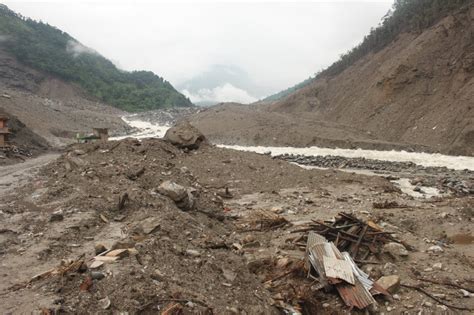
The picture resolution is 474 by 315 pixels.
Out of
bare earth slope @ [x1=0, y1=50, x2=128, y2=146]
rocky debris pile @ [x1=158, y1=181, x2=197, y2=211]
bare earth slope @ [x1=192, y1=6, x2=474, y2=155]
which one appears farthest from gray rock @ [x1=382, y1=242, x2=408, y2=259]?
bare earth slope @ [x1=0, y1=50, x2=128, y2=146]

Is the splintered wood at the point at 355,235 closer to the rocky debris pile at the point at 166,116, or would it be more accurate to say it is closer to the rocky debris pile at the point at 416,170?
the rocky debris pile at the point at 416,170

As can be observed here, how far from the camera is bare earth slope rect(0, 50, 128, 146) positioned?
3247cm

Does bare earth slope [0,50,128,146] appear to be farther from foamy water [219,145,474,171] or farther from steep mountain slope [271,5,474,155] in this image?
steep mountain slope [271,5,474,155]

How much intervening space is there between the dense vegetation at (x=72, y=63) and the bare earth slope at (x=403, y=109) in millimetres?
42053

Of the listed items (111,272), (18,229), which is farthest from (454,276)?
(18,229)

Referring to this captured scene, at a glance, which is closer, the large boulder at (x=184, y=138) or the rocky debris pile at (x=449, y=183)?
the rocky debris pile at (x=449, y=183)

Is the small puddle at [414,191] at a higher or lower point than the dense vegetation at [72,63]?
lower

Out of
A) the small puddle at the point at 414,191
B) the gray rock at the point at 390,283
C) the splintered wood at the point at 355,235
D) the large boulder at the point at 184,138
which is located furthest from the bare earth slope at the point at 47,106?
the gray rock at the point at 390,283

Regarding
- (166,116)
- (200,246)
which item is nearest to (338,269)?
(200,246)

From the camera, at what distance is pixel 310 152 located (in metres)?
24.1

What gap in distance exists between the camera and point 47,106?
1702 inches

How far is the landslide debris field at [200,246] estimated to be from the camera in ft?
14.7

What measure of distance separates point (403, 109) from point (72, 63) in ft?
218

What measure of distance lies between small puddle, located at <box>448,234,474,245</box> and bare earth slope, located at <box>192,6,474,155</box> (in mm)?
13995
